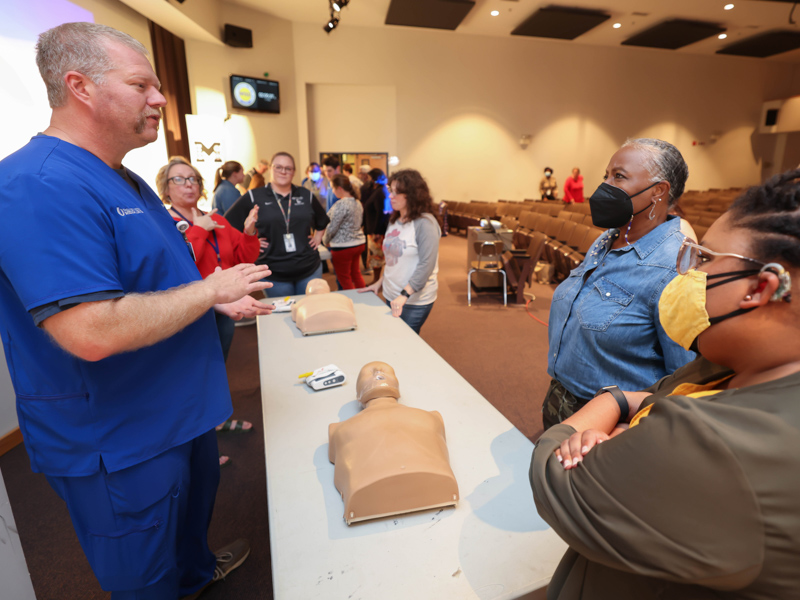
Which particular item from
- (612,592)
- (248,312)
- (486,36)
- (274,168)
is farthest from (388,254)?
(486,36)

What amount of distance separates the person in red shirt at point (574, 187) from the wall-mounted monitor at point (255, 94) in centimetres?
711

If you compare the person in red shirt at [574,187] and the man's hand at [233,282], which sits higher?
the person in red shirt at [574,187]

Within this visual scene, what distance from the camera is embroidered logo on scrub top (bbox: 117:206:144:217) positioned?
3.23ft

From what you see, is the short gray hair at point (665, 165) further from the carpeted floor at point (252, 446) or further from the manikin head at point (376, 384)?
the carpeted floor at point (252, 446)

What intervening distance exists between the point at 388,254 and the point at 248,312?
1.38m

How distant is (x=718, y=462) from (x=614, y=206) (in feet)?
3.38

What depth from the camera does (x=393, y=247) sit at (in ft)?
8.56

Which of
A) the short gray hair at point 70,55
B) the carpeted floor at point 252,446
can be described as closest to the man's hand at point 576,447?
the short gray hair at point 70,55

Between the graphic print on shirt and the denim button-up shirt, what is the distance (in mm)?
1294

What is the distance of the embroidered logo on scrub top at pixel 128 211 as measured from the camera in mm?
985

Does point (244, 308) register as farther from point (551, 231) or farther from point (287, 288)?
point (551, 231)

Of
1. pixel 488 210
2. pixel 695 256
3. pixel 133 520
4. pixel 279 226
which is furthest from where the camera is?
pixel 488 210

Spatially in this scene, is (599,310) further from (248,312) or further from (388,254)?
(388,254)

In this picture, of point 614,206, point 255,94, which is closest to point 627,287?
point 614,206
